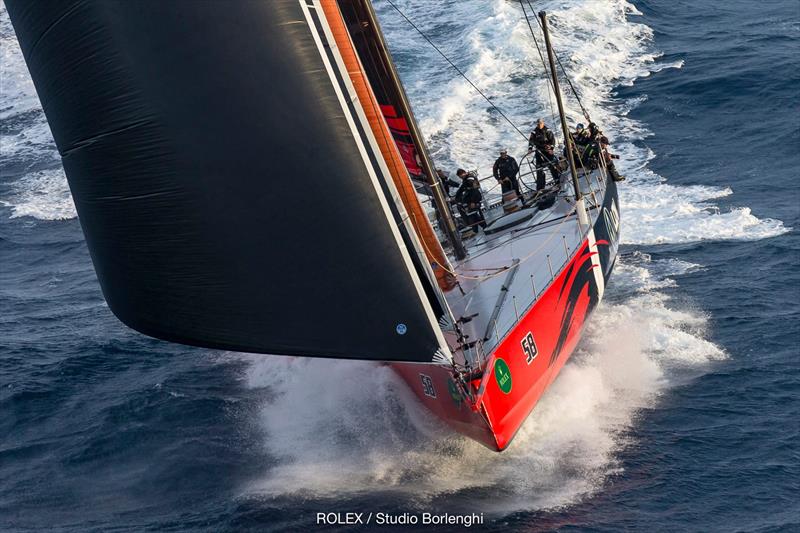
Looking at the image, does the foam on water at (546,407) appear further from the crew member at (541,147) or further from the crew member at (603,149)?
the crew member at (541,147)

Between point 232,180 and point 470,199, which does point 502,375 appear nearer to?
Answer: point 232,180

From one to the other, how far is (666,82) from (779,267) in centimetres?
908

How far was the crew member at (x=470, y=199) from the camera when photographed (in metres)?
15.8

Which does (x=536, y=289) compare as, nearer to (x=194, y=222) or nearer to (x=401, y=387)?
(x=401, y=387)

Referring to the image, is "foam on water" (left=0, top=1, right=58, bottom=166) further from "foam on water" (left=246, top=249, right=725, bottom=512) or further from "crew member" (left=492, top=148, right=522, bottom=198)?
"crew member" (left=492, top=148, right=522, bottom=198)

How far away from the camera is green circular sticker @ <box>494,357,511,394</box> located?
11.6 m

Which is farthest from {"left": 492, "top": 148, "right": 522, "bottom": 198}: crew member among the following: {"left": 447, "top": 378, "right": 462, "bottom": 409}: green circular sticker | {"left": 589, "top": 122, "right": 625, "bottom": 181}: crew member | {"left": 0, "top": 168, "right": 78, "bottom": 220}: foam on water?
{"left": 0, "top": 168, "right": 78, "bottom": 220}: foam on water

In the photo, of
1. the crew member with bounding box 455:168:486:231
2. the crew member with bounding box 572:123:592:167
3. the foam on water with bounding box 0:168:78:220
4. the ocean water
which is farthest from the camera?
the foam on water with bounding box 0:168:78:220

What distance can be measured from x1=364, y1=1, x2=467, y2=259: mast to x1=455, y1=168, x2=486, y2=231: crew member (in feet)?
3.11

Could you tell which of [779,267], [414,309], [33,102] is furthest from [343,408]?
[33,102]

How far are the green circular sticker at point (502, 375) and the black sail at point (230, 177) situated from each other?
5.05 ft

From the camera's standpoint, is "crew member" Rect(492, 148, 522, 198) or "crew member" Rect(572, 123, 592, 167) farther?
"crew member" Rect(572, 123, 592, 167)

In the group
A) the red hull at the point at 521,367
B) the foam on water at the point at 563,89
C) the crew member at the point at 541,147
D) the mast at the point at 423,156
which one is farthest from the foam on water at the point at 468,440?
the foam on water at the point at 563,89

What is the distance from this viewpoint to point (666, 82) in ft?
79.2
